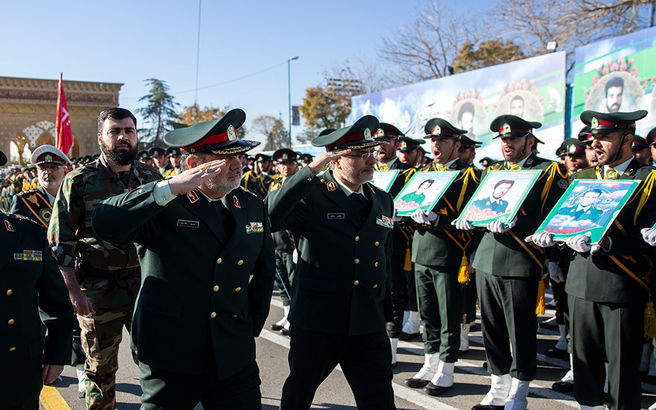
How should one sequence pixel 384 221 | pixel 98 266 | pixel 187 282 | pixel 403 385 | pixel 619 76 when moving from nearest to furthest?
pixel 187 282 → pixel 384 221 → pixel 98 266 → pixel 403 385 → pixel 619 76

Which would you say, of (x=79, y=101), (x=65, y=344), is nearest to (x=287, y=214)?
→ (x=65, y=344)

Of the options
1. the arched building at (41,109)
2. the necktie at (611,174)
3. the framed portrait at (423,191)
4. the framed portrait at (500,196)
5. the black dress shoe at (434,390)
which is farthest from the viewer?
the arched building at (41,109)

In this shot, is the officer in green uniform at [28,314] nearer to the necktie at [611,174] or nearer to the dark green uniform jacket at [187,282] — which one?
the dark green uniform jacket at [187,282]

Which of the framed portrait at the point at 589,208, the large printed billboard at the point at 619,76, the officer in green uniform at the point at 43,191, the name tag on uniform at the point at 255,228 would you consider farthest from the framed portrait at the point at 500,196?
the large printed billboard at the point at 619,76

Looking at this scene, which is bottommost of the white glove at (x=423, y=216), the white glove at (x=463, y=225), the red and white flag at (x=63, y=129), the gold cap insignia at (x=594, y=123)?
the white glove at (x=463, y=225)

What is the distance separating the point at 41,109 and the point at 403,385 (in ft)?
137

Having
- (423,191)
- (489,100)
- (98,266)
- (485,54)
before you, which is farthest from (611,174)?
(485,54)

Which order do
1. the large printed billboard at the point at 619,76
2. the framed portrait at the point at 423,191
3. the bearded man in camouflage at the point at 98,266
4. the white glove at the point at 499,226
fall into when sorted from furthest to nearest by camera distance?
the large printed billboard at the point at 619,76, the framed portrait at the point at 423,191, the white glove at the point at 499,226, the bearded man in camouflage at the point at 98,266

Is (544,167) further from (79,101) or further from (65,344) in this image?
(79,101)

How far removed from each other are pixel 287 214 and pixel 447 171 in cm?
260

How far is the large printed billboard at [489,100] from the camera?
13805mm

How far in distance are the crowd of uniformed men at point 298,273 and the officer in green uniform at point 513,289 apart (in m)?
0.01

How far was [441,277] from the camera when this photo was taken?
5367mm

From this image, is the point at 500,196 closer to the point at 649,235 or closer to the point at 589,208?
the point at 589,208
